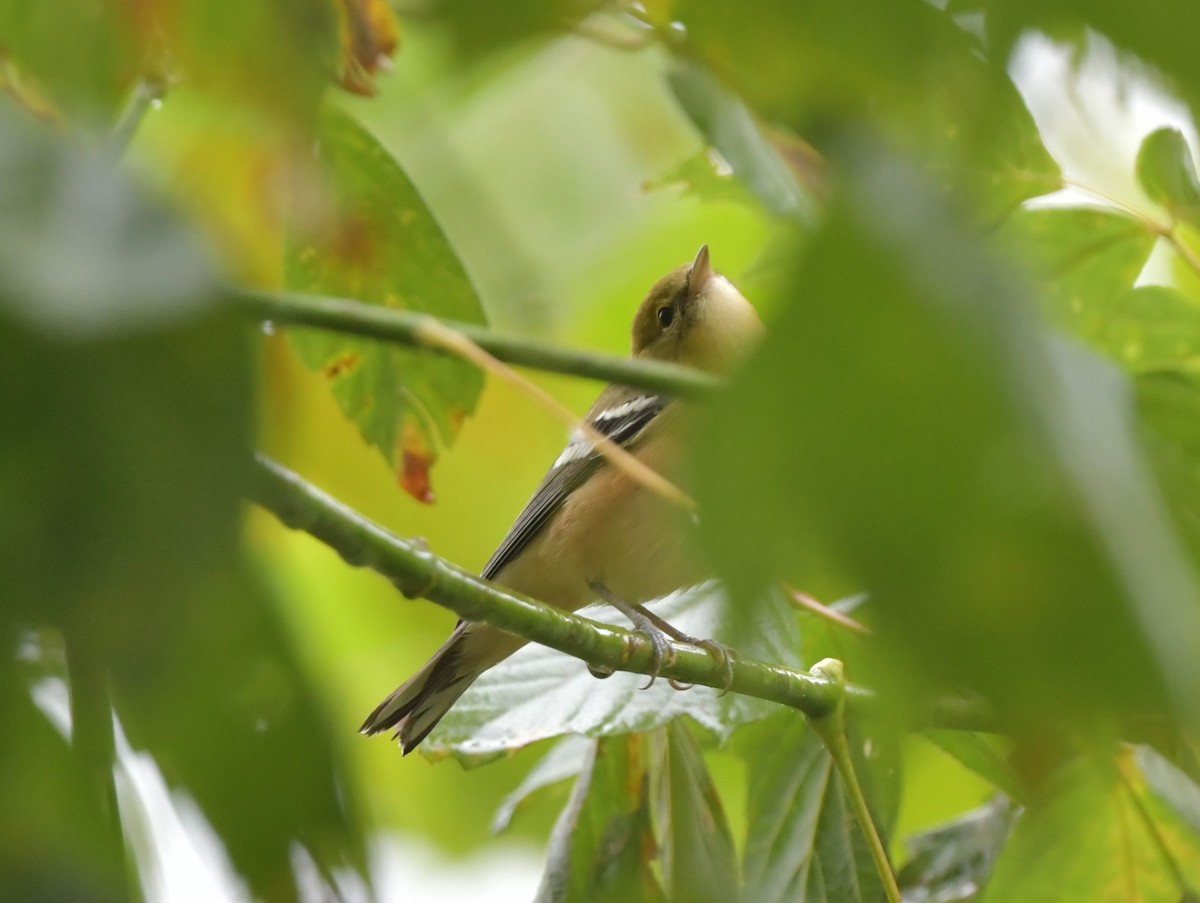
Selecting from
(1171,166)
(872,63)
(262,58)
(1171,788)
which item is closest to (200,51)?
(262,58)

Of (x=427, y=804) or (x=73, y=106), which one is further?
(x=427, y=804)

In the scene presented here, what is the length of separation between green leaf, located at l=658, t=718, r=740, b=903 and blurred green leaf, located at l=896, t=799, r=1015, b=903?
50 cm

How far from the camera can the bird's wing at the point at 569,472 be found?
308 cm

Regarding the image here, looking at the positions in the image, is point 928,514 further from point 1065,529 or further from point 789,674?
point 789,674

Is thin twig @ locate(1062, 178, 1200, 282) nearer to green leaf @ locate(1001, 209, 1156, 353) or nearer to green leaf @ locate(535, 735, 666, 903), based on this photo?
green leaf @ locate(1001, 209, 1156, 353)

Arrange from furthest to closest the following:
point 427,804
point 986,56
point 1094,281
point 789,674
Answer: point 427,804
point 1094,281
point 789,674
point 986,56

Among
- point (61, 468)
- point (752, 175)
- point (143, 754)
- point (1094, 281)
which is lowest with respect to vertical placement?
point (1094, 281)

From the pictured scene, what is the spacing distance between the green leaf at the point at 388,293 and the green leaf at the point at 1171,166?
3.16 feet

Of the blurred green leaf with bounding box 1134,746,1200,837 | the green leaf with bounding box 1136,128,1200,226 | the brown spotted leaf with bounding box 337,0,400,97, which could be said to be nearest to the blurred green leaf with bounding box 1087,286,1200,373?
the green leaf with bounding box 1136,128,1200,226

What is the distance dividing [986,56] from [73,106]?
1.10ft

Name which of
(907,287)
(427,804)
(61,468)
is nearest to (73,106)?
(61,468)

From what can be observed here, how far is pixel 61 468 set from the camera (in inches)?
15.2

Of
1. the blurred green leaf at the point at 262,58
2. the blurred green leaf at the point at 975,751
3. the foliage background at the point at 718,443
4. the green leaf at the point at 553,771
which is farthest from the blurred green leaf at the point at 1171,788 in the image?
the blurred green leaf at the point at 262,58

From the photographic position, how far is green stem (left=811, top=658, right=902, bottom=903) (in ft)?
4.88
